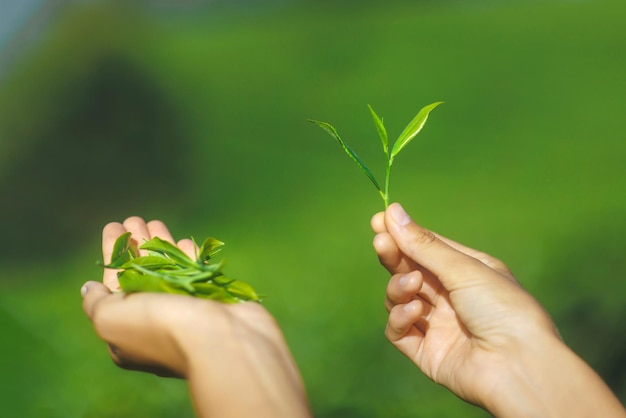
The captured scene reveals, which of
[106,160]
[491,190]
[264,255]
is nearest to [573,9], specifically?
[491,190]

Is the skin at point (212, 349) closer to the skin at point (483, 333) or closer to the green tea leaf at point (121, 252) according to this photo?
the green tea leaf at point (121, 252)

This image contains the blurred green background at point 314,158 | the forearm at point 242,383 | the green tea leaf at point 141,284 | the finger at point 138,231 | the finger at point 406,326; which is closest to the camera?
the forearm at point 242,383

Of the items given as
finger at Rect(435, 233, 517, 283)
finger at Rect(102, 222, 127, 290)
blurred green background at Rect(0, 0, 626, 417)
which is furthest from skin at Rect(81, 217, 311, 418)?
blurred green background at Rect(0, 0, 626, 417)

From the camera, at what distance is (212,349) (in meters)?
0.90

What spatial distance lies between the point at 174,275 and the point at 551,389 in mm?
561

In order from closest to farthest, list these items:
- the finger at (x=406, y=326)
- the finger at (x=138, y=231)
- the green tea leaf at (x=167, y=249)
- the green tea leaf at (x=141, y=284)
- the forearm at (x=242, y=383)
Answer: the forearm at (x=242, y=383), the green tea leaf at (x=141, y=284), the green tea leaf at (x=167, y=249), the finger at (x=406, y=326), the finger at (x=138, y=231)

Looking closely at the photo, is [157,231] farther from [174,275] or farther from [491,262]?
[491,262]

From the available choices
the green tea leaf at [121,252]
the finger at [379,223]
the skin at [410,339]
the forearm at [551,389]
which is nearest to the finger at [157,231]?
the skin at [410,339]

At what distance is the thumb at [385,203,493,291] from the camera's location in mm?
1189

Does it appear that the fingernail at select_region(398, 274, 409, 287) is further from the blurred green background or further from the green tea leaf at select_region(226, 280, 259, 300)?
the blurred green background

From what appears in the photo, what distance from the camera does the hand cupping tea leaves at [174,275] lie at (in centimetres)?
104

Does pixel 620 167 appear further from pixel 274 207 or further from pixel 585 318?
pixel 274 207

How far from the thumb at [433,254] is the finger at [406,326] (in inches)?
3.0

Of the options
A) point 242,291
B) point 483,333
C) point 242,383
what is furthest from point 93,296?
point 483,333
